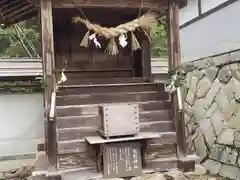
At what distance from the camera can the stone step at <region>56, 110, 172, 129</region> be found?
509 cm

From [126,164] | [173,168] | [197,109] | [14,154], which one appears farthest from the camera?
[14,154]

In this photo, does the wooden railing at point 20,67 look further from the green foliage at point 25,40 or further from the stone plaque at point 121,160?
the stone plaque at point 121,160

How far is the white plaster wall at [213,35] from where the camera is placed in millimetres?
5848

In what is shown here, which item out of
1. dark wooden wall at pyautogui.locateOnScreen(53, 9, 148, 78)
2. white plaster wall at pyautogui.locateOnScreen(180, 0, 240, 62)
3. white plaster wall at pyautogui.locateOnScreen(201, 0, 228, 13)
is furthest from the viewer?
dark wooden wall at pyautogui.locateOnScreen(53, 9, 148, 78)

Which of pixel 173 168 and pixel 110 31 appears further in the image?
pixel 110 31

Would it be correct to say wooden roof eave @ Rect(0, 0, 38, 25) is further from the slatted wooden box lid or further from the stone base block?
the stone base block

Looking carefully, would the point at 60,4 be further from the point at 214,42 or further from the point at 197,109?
the point at 197,109

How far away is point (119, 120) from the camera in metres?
4.94

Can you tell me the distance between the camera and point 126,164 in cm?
490

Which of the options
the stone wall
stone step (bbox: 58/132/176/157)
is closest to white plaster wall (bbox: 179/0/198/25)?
the stone wall

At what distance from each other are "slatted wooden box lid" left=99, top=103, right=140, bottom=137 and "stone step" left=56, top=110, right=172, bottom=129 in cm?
31

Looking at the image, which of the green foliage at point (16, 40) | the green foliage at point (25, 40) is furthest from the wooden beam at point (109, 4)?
the green foliage at point (16, 40)

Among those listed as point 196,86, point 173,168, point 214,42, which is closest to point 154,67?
point 196,86

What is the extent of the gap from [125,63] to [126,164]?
11.7 ft
